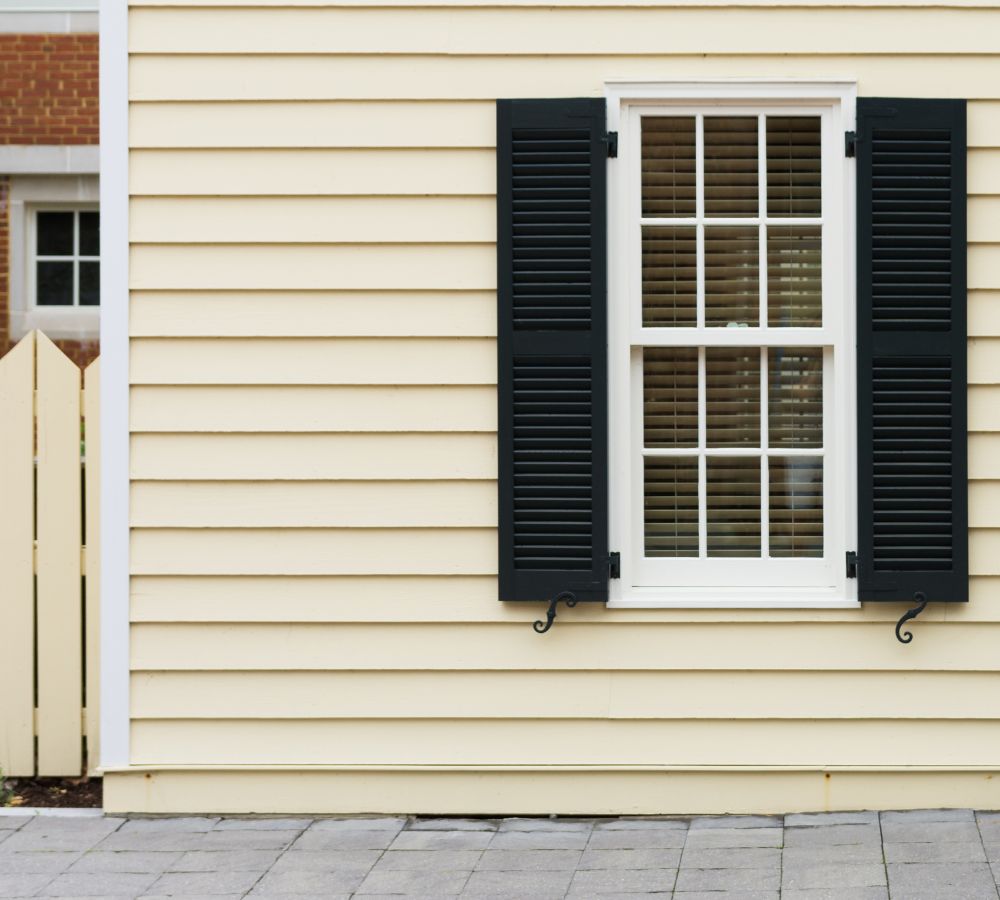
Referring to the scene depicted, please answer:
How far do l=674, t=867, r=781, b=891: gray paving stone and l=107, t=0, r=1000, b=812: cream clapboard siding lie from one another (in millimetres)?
668

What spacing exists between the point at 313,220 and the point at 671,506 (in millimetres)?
1758

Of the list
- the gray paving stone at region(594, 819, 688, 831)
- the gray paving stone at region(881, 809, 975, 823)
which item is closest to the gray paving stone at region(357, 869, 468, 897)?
the gray paving stone at region(594, 819, 688, 831)

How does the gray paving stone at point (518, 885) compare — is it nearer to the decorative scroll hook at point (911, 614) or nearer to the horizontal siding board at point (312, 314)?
the decorative scroll hook at point (911, 614)

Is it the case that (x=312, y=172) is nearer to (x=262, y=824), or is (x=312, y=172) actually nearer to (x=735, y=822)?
(x=262, y=824)

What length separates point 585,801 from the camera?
210 inches

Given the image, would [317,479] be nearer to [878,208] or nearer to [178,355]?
[178,355]

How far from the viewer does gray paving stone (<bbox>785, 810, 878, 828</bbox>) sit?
5168mm

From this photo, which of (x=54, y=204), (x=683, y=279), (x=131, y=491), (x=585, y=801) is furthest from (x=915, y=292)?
(x=54, y=204)

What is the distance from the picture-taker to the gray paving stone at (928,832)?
4914mm

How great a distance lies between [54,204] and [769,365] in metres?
7.63

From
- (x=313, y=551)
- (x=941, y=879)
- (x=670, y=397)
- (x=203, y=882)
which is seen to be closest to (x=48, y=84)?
(x=313, y=551)

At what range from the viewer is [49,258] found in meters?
11.2

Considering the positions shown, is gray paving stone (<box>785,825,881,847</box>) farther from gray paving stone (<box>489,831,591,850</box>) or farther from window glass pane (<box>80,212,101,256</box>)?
window glass pane (<box>80,212,101,256</box>)

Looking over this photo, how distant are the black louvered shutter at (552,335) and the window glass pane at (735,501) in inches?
17.8
